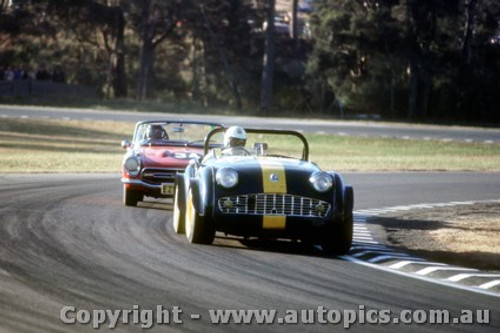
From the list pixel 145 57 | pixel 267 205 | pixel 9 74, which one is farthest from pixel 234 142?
pixel 9 74

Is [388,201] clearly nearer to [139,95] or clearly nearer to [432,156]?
[432,156]

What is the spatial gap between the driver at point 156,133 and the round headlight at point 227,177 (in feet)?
20.8

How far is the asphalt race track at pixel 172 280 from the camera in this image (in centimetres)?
789

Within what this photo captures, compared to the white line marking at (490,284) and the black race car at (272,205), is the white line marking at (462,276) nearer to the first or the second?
the white line marking at (490,284)

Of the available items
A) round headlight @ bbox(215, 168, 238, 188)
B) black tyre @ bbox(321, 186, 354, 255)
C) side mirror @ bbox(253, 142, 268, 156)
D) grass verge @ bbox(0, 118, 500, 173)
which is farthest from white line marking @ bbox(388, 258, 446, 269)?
grass verge @ bbox(0, 118, 500, 173)

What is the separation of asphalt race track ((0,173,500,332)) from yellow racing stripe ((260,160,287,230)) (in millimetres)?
328

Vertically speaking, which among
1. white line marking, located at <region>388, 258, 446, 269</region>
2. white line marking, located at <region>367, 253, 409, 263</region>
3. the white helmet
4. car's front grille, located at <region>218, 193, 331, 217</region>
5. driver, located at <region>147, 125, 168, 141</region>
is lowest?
white line marking, located at <region>367, 253, 409, 263</region>

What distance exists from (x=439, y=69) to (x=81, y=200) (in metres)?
50.4

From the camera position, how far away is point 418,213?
19.1 m

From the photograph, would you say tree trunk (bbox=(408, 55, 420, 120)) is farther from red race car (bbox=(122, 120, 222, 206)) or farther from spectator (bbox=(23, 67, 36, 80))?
red race car (bbox=(122, 120, 222, 206))

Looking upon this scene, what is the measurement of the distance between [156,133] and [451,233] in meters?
5.65

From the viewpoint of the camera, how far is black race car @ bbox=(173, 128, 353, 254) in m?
12.1

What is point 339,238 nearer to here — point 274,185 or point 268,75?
point 274,185

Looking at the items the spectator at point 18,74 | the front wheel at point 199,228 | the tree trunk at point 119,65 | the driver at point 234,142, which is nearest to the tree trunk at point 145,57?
the tree trunk at point 119,65
